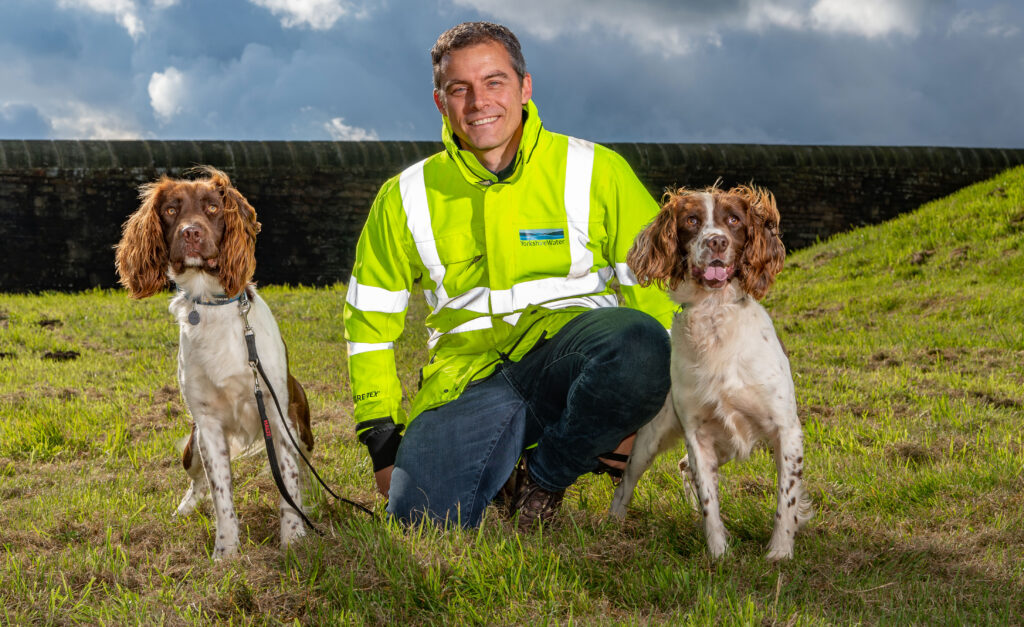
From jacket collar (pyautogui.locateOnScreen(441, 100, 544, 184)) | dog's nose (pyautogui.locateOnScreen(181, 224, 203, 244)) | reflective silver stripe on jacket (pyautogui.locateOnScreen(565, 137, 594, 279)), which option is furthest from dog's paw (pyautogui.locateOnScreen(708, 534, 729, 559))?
dog's nose (pyautogui.locateOnScreen(181, 224, 203, 244))

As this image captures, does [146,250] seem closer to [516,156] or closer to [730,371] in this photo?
[516,156]

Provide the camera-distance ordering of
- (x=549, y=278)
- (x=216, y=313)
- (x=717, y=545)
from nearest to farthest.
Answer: (x=717, y=545), (x=216, y=313), (x=549, y=278)

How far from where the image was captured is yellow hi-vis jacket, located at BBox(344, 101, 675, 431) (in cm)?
355

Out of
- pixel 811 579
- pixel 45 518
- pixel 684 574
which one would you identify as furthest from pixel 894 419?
pixel 45 518

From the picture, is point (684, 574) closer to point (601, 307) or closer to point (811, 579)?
point (811, 579)

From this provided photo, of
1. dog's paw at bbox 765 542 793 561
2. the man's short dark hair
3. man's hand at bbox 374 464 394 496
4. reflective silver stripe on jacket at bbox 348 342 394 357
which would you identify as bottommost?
Answer: dog's paw at bbox 765 542 793 561

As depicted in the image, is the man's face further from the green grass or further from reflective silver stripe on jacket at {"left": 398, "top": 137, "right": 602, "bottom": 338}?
the green grass

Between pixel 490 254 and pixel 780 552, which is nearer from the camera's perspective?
pixel 780 552

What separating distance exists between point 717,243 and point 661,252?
23 centimetres

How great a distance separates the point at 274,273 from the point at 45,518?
11275 millimetres

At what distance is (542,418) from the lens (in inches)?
142

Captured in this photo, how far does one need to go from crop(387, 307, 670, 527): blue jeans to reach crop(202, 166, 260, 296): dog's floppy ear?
0.93m

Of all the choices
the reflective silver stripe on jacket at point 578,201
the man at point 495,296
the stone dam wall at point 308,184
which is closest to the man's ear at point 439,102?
the man at point 495,296

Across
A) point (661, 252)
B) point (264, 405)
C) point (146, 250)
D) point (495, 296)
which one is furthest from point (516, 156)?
point (146, 250)
